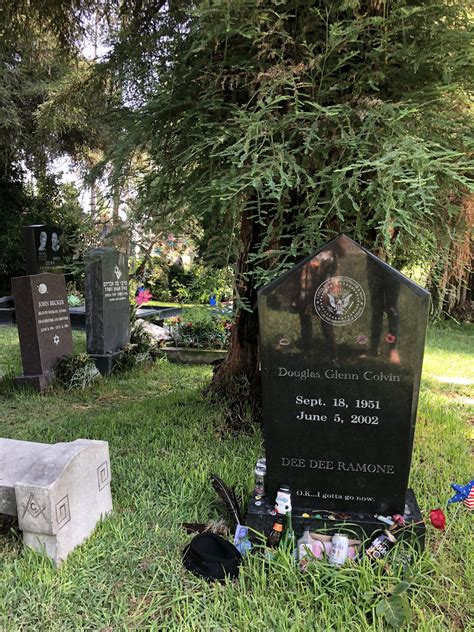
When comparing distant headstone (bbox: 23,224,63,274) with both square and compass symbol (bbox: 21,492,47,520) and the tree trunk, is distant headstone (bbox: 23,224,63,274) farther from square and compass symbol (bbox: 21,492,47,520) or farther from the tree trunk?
square and compass symbol (bbox: 21,492,47,520)

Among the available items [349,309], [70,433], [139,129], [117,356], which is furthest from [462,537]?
[117,356]

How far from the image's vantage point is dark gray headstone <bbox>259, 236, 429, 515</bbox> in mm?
2439

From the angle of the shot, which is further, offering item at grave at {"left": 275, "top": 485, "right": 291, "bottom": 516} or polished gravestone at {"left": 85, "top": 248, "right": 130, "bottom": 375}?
polished gravestone at {"left": 85, "top": 248, "right": 130, "bottom": 375}

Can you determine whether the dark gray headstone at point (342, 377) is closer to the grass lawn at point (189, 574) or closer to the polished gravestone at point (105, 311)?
the grass lawn at point (189, 574)

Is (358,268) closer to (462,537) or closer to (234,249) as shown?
(234,249)

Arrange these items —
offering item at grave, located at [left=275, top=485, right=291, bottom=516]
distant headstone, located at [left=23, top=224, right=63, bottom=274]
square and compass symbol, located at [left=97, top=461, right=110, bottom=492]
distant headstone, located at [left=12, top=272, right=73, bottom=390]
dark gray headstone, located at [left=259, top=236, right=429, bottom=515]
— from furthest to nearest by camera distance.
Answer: distant headstone, located at [left=23, top=224, right=63, bottom=274] → distant headstone, located at [left=12, top=272, right=73, bottom=390] → square and compass symbol, located at [left=97, top=461, right=110, bottom=492] → offering item at grave, located at [left=275, top=485, right=291, bottom=516] → dark gray headstone, located at [left=259, top=236, right=429, bottom=515]

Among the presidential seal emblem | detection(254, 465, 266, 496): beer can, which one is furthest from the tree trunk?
the presidential seal emblem

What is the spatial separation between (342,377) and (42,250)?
18.2 ft

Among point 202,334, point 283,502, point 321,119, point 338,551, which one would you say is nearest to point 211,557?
point 283,502

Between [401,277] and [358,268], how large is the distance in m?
0.21

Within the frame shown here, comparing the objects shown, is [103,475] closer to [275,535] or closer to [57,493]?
[57,493]

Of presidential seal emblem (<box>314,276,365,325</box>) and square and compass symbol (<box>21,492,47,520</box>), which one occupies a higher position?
presidential seal emblem (<box>314,276,365,325</box>)

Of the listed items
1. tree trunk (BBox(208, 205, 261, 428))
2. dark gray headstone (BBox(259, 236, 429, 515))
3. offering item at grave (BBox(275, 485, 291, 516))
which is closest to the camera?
dark gray headstone (BBox(259, 236, 429, 515))

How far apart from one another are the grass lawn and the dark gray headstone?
1.41ft
